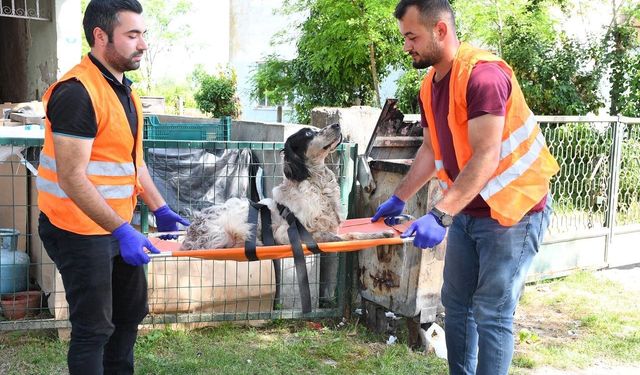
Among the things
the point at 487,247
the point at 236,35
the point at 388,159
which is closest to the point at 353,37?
the point at 388,159

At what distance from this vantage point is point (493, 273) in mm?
3002

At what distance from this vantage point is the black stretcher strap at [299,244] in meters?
3.61

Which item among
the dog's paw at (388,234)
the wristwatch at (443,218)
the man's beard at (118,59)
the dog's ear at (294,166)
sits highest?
the man's beard at (118,59)

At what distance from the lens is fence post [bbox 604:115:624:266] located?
6.96m

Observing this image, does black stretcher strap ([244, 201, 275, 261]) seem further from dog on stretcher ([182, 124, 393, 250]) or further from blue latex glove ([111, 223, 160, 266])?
blue latex glove ([111, 223, 160, 266])

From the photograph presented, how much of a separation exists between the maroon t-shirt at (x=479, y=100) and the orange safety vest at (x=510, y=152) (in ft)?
0.17

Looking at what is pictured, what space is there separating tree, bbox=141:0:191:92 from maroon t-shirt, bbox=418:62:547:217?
3567cm

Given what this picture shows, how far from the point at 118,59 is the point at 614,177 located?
5.86m

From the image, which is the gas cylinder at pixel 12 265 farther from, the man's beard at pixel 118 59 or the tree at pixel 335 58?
the tree at pixel 335 58

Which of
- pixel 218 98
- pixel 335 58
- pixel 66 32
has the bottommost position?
pixel 218 98

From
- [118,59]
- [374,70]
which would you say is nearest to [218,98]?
[374,70]

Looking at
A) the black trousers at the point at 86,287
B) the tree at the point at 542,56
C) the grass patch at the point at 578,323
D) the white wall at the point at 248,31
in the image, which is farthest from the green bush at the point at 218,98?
the black trousers at the point at 86,287

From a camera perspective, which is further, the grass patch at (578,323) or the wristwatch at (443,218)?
the grass patch at (578,323)

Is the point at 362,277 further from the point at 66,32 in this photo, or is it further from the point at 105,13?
the point at 66,32
